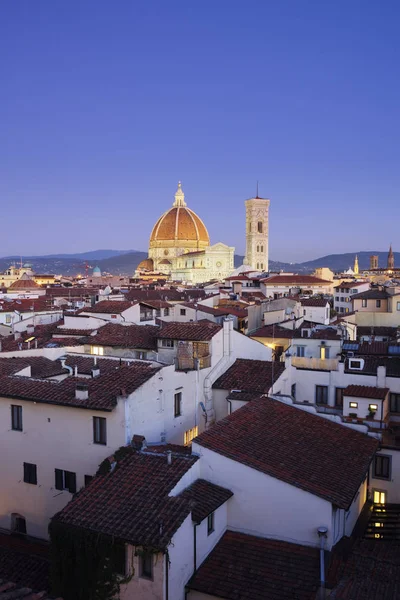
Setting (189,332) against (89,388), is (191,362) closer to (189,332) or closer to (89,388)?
(189,332)

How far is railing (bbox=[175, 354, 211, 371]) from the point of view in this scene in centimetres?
2170

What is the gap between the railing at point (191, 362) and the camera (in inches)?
854

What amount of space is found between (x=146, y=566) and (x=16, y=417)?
7.88 metres

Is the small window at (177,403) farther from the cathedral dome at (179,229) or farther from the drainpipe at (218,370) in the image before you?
the cathedral dome at (179,229)

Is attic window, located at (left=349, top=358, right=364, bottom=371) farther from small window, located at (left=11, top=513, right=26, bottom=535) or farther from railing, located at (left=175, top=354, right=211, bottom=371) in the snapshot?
small window, located at (left=11, top=513, right=26, bottom=535)

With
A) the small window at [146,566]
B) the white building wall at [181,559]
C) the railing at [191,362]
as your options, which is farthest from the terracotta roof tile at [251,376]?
the small window at [146,566]

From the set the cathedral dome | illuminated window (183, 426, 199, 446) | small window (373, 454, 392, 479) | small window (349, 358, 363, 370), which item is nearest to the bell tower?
the cathedral dome

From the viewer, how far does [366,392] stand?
2150 cm

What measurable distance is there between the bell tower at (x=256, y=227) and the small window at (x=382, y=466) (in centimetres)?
14216

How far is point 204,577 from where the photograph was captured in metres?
12.3

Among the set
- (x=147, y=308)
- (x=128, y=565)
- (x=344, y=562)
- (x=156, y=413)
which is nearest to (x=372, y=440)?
(x=344, y=562)

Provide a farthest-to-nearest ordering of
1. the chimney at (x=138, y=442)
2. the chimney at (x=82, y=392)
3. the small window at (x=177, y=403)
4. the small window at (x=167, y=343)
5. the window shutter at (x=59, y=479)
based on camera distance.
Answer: the small window at (x=167, y=343) → the small window at (x=177, y=403) → the window shutter at (x=59, y=479) → the chimney at (x=82, y=392) → the chimney at (x=138, y=442)

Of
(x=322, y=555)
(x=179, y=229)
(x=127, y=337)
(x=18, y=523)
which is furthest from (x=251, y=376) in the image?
(x=179, y=229)

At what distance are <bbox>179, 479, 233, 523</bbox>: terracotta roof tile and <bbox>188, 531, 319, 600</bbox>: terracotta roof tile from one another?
1.21m
